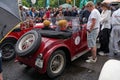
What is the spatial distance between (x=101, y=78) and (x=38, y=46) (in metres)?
2.45

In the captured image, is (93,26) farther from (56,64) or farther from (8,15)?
(8,15)

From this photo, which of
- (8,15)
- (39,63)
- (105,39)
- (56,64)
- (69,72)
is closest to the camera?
(8,15)

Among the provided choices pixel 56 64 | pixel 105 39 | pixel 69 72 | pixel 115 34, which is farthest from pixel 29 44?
pixel 115 34

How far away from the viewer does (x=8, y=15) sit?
315 cm

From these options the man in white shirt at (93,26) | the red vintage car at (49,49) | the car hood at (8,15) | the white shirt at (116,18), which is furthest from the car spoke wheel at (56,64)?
the white shirt at (116,18)

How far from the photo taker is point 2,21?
119 inches

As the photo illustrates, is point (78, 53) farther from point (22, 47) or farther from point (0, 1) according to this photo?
point (0, 1)

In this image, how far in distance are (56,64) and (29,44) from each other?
0.86 metres

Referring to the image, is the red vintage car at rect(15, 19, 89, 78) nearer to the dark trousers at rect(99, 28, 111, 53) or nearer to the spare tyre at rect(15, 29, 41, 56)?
the spare tyre at rect(15, 29, 41, 56)

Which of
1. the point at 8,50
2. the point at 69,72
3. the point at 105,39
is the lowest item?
the point at 69,72

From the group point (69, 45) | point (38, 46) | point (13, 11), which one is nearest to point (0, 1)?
point (13, 11)

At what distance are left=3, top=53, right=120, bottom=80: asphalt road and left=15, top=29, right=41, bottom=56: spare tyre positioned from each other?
0.79 m

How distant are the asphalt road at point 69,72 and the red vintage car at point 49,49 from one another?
0.27 m

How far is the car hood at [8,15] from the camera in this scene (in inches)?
118
